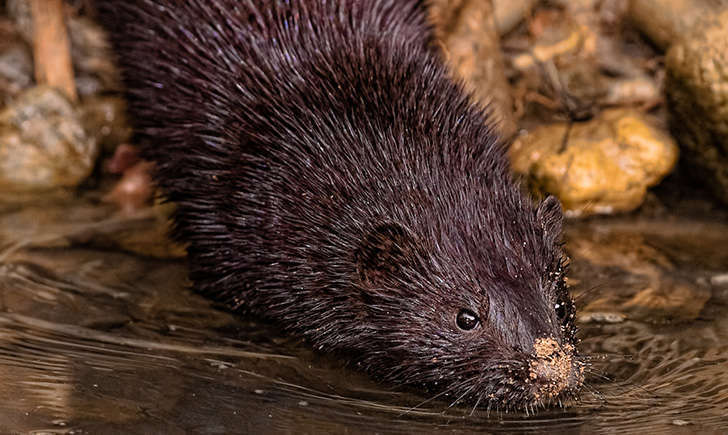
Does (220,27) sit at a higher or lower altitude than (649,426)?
higher

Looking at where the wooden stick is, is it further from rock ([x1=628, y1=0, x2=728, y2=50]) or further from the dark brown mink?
rock ([x1=628, y1=0, x2=728, y2=50])

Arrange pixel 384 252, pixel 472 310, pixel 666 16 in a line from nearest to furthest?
1. pixel 472 310
2. pixel 384 252
3. pixel 666 16

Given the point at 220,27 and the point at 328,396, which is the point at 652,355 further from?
the point at 220,27

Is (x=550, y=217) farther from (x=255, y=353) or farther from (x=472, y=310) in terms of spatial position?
(x=255, y=353)

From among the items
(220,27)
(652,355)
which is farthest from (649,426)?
(220,27)

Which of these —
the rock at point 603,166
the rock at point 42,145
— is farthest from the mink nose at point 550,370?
the rock at point 42,145

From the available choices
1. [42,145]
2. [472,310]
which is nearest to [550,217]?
A: [472,310]
